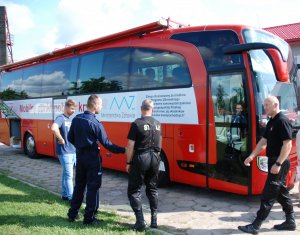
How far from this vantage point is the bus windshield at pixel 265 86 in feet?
18.9

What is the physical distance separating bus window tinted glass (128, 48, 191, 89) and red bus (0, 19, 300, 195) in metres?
0.02

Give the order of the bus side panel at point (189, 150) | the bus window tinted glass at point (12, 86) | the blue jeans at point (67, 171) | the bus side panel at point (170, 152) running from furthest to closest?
the bus window tinted glass at point (12, 86) < the bus side panel at point (170, 152) < the bus side panel at point (189, 150) < the blue jeans at point (67, 171)

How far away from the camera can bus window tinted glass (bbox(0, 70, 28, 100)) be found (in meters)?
13.0

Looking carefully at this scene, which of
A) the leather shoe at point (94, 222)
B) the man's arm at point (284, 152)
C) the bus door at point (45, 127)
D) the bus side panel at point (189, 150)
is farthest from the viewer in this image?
the bus door at point (45, 127)

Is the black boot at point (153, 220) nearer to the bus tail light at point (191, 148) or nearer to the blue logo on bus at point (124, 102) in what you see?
the bus tail light at point (191, 148)

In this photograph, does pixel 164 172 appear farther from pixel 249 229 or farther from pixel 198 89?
pixel 249 229

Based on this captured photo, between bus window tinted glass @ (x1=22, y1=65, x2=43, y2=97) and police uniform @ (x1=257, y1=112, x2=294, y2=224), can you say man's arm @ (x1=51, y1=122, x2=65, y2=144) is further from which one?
bus window tinted glass @ (x1=22, y1=65, x2=43, y2=97)

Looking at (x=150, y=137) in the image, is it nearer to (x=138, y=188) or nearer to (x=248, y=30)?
(x=138, y=188)

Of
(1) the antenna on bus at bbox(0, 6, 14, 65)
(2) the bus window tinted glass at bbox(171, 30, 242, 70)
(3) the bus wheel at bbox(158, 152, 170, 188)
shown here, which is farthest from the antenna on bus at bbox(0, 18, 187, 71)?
(1) the antenna on bus at bbox(0, 6, 14, 65)

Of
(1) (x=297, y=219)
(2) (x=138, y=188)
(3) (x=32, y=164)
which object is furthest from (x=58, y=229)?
(3) (x=32, y=164)

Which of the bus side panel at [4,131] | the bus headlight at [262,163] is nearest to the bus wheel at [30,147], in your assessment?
the bus side panel at [4,131]

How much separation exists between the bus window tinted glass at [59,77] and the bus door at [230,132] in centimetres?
504

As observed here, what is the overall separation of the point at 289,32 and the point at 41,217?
835 inches

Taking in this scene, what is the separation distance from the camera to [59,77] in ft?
34.6
